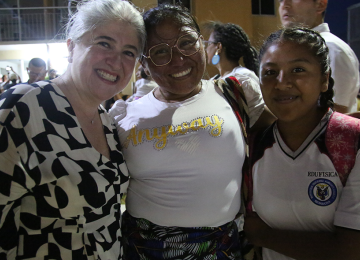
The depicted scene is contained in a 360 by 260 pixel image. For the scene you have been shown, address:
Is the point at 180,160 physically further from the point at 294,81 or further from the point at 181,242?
the point at 294,81

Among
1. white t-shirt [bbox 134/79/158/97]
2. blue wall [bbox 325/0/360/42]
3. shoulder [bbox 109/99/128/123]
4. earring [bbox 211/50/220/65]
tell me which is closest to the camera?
shoulder [bbox 109/99/128/123]

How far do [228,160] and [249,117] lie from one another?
34cm

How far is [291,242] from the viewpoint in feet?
3.88

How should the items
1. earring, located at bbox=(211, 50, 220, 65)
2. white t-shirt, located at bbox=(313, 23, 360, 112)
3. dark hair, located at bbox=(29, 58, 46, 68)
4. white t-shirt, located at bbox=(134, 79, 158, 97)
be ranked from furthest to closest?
dark hair, located at bbox=(29, 58, 46, 68)
white t-shirt, located at bbox=(134, 79, 158, 97)
earring, located at bbox=(211, 50, 220, 65)
white t-shirt, located at bbox=(313, 23, 360, 112)

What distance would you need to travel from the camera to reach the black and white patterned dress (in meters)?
1.08

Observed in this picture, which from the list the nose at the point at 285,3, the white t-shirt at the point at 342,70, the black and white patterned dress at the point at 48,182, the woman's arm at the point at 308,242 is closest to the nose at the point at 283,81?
the woman's arm at the point at 308,242

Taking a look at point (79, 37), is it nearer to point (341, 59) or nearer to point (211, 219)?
point (211, 219)

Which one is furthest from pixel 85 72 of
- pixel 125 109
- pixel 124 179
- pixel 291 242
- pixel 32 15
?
pixel 32 15

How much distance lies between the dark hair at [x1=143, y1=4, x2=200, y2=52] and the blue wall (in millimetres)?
3276

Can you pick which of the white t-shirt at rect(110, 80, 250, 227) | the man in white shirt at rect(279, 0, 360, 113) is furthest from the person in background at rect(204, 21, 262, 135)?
the white t-shirt at rect(110, 80, 250, 227)

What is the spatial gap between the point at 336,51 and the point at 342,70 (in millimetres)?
144

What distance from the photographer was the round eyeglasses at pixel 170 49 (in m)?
1.57

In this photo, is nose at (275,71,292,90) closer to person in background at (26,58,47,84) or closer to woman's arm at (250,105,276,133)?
woman's arm at (250,105,276,133)

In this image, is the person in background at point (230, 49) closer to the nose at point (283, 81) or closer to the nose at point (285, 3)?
the nose at point (285, 3)
